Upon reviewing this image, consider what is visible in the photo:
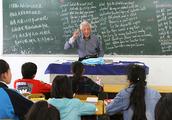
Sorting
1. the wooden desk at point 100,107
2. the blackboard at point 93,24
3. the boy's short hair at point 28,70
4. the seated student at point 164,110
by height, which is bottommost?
the wooden desk at point 100,107

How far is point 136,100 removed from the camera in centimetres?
324

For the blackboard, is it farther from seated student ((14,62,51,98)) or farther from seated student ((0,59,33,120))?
seated student ((0,59,33,120))

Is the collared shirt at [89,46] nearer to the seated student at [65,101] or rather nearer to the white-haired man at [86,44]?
the white-haired man at [86,44]

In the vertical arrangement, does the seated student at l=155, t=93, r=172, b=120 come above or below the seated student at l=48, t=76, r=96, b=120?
above

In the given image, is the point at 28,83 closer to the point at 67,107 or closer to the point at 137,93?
the point at 67,107

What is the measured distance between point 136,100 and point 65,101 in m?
0.72

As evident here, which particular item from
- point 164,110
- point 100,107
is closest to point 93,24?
point 100,107

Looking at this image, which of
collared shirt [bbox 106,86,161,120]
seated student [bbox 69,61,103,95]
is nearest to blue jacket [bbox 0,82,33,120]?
collared shirt [bbox 106,86,161,120]

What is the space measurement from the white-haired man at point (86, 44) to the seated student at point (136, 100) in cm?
267

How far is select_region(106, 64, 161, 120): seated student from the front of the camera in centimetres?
324

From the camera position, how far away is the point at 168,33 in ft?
20.8

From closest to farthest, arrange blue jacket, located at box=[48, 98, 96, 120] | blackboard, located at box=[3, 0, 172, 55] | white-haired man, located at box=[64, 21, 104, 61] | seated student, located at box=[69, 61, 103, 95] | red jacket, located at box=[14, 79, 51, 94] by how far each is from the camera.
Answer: blue jacket, located at box=[48, 98, 96, 120]
red jacket, located at box=[14, 79, 51, 94]
seated student, located at box=[69, 61, 103, 95]
white-haired man, located at box=[64, 21, 104, 61]
blackboard, located at box=[3, 0, 172, 55]

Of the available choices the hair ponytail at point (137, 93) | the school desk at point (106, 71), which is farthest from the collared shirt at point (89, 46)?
the hair ponytail at point (137, 93)

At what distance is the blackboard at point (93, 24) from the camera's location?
6.38 metres
